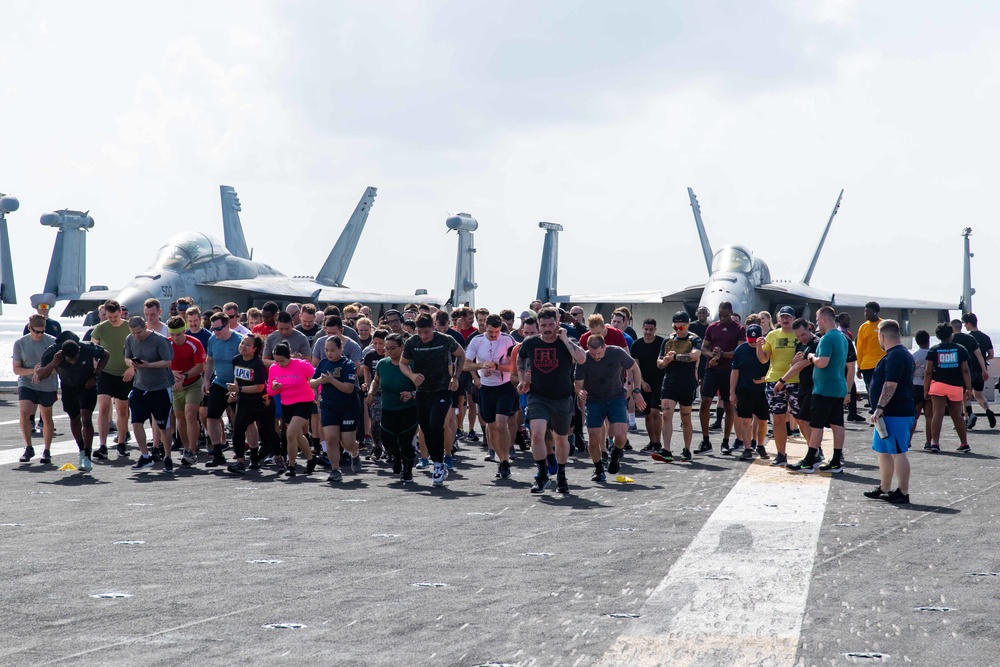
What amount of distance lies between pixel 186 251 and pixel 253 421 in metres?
19.2

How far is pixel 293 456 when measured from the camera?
37.7 ft

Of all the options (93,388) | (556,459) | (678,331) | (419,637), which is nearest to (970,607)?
(419,637)

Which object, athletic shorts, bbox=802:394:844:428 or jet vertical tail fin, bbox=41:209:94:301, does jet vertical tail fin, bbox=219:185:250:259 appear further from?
athletic shorts, bbox=802:394:844:428

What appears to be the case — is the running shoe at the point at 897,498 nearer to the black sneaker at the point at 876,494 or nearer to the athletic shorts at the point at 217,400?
the black sneaker at the point at 876,494

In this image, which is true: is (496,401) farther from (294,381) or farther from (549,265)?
(549,265)

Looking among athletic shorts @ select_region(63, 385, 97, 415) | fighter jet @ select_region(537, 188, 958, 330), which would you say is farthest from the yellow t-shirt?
fighter jet @ select_region(537, 188, 958, 330)

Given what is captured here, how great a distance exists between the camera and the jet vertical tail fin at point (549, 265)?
41.8 metres

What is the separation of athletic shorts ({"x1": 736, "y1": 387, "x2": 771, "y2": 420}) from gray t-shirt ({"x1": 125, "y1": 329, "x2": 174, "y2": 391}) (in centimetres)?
683

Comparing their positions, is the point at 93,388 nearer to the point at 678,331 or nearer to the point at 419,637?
the point at 678,331

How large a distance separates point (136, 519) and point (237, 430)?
3.16 m

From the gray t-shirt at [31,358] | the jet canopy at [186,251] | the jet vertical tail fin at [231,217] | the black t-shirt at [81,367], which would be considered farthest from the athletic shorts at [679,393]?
A: the jet vertical tail fin at [231,217]

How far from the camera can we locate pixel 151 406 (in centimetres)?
1221

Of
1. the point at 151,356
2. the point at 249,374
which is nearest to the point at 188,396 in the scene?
the point at 151,356

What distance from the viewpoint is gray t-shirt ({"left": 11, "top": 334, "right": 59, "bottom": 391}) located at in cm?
1252
